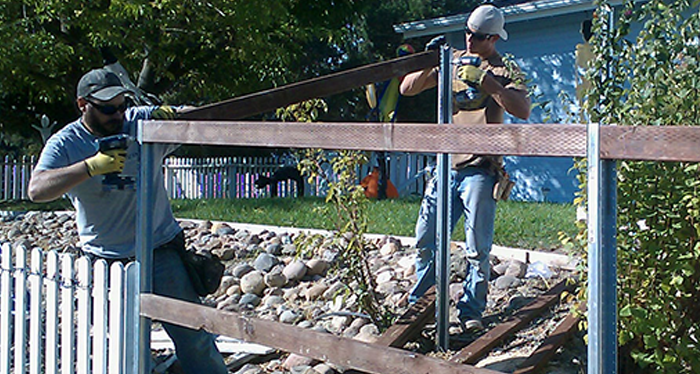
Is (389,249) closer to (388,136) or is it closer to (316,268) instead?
(316,268)

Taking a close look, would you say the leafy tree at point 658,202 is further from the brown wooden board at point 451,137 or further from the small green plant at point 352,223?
the small green plant at point 352,223

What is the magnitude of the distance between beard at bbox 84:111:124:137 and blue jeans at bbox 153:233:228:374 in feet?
2.00

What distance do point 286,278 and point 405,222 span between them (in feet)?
7.38

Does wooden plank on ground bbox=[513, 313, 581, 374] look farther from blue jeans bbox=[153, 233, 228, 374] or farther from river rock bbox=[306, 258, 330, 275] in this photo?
river rock bbox=[306, 258, 330, 275]

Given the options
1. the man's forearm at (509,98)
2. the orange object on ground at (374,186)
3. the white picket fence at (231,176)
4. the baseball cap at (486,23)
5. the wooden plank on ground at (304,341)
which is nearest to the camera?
the wooden plank on ground at (304,341)

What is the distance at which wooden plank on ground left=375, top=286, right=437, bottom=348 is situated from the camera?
4.24m

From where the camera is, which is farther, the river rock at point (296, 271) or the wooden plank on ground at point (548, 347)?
the river rock at point (296, 271)

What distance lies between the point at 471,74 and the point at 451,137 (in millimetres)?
1818

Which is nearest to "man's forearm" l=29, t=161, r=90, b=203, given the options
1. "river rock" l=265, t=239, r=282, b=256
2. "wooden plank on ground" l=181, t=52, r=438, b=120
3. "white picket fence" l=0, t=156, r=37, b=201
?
"wooden plank on ground" l=181, t=52, r=438, b=120

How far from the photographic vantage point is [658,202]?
3197mm

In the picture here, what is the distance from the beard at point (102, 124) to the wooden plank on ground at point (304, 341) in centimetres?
113

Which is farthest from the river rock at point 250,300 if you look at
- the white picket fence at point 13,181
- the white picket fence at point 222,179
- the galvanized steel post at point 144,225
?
the white picket fence at point 13,181

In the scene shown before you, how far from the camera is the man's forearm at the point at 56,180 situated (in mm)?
3527

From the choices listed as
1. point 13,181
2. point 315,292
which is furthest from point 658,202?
point 13,181
